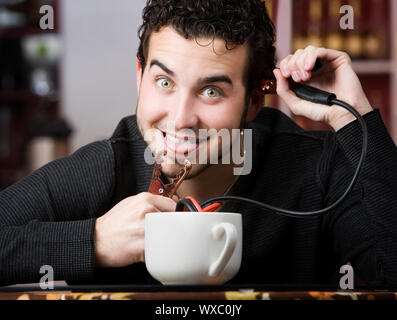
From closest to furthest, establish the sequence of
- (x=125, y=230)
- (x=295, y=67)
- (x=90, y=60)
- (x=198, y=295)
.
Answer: (x=198, y=295), (x=125, y=230), (x=295, y=67), (x=90, y=60)

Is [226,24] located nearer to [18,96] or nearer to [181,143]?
[181,143]

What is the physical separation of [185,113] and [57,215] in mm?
268

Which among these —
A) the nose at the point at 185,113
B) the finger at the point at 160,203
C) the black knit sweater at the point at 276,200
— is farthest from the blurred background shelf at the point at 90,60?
the finger at the point at 160,203

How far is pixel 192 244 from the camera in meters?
0.58

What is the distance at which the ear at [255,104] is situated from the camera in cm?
100

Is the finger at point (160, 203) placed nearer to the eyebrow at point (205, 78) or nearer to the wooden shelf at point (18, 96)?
the eyebrow at point (205, 78)

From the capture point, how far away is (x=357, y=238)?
933 millimetres

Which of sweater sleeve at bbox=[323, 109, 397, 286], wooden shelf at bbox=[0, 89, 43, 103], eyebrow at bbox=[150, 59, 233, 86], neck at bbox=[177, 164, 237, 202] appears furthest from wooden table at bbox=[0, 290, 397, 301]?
wooden shelf at bbox=[0, 89, 43, 103]

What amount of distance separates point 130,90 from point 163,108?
0.47m

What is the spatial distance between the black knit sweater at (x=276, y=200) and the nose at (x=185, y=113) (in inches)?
6.3

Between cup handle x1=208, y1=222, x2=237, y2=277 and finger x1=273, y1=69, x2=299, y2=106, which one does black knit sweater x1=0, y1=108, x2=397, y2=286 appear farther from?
cup handle x1=208, y1=222, x2=237, y2=277

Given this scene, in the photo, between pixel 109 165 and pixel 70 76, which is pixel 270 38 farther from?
pixel 70 76

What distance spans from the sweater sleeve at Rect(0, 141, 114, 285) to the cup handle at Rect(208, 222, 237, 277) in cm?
17

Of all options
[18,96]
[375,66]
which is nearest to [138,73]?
[375,66]
